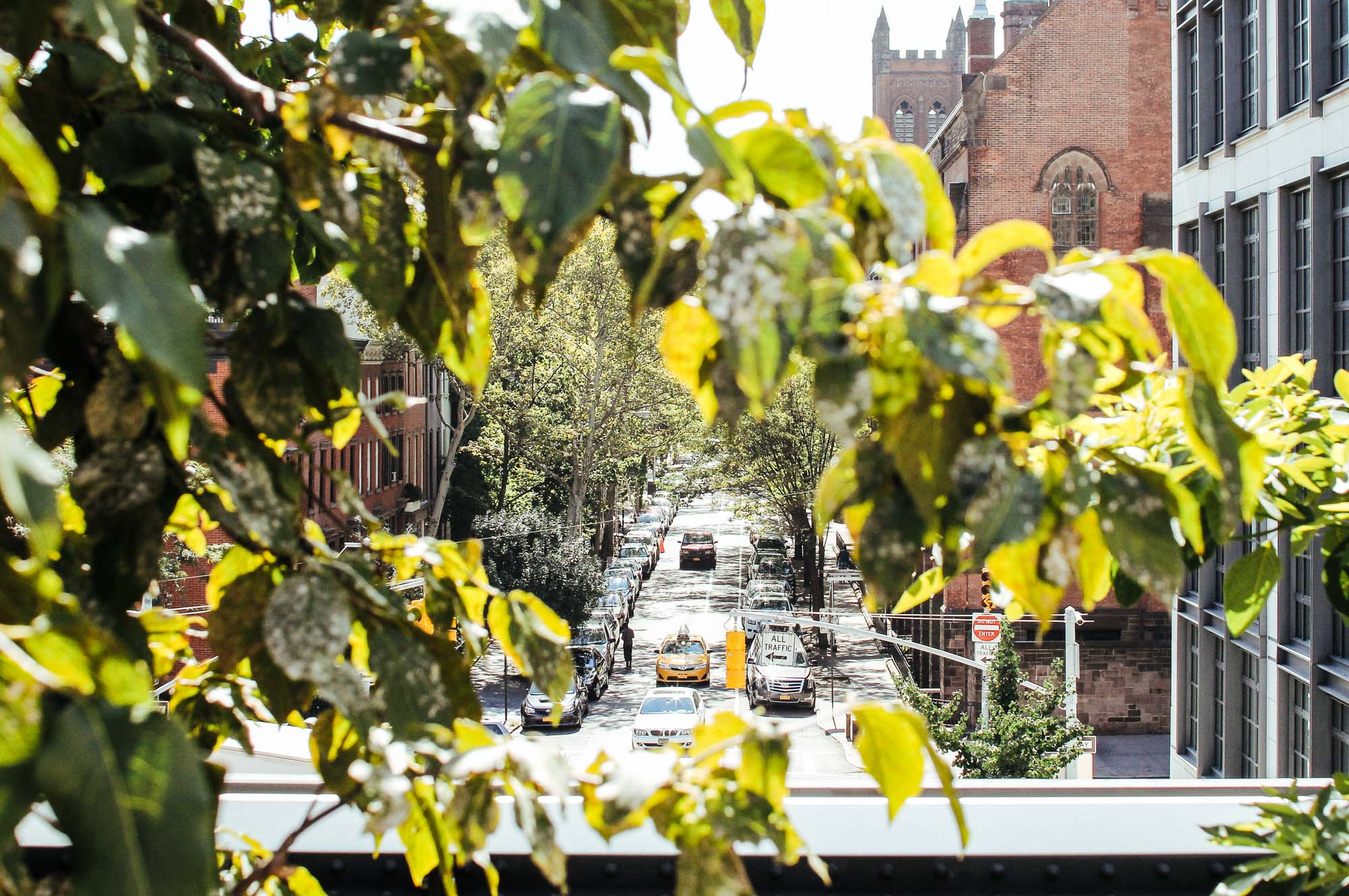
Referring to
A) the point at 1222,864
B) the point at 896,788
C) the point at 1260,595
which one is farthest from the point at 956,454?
the point at 1222,864

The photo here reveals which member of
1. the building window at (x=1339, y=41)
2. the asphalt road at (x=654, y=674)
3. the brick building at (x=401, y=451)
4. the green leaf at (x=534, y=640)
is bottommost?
the asphalt road at (x=654, y=674)

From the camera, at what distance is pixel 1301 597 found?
18.1 meters

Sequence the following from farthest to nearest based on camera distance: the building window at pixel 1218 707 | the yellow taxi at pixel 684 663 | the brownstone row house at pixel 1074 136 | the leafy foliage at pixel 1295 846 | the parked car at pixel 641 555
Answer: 1. the parked car at pixel 641 555
2. the yellow taxi at pixel 684 663
3. the brownstone row house at pixel 1074 136
4. the building window at pixel 1218 707
5. the leafy foliage at pixel 1295 846

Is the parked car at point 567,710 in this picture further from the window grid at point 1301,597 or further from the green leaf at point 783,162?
the green leaf at point 783,162

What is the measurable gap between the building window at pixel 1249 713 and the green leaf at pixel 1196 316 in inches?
829

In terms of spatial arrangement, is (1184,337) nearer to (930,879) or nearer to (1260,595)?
(1260,595)

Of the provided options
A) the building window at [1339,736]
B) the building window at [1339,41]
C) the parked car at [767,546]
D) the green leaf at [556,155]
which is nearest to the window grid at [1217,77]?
the building window at [1339,41]

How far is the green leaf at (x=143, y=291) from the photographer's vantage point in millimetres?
858

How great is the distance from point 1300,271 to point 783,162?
19.3 meters

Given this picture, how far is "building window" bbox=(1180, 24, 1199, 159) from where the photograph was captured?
2244cm

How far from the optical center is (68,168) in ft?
4.29

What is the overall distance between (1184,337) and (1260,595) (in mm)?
1095

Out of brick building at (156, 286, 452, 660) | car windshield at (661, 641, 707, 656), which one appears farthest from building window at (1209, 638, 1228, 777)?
brick building at (156, 286, 452, 660)

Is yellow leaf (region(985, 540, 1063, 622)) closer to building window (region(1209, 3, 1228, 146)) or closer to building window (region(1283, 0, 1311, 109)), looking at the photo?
building window (region(1283, 0, 1311, 109))
